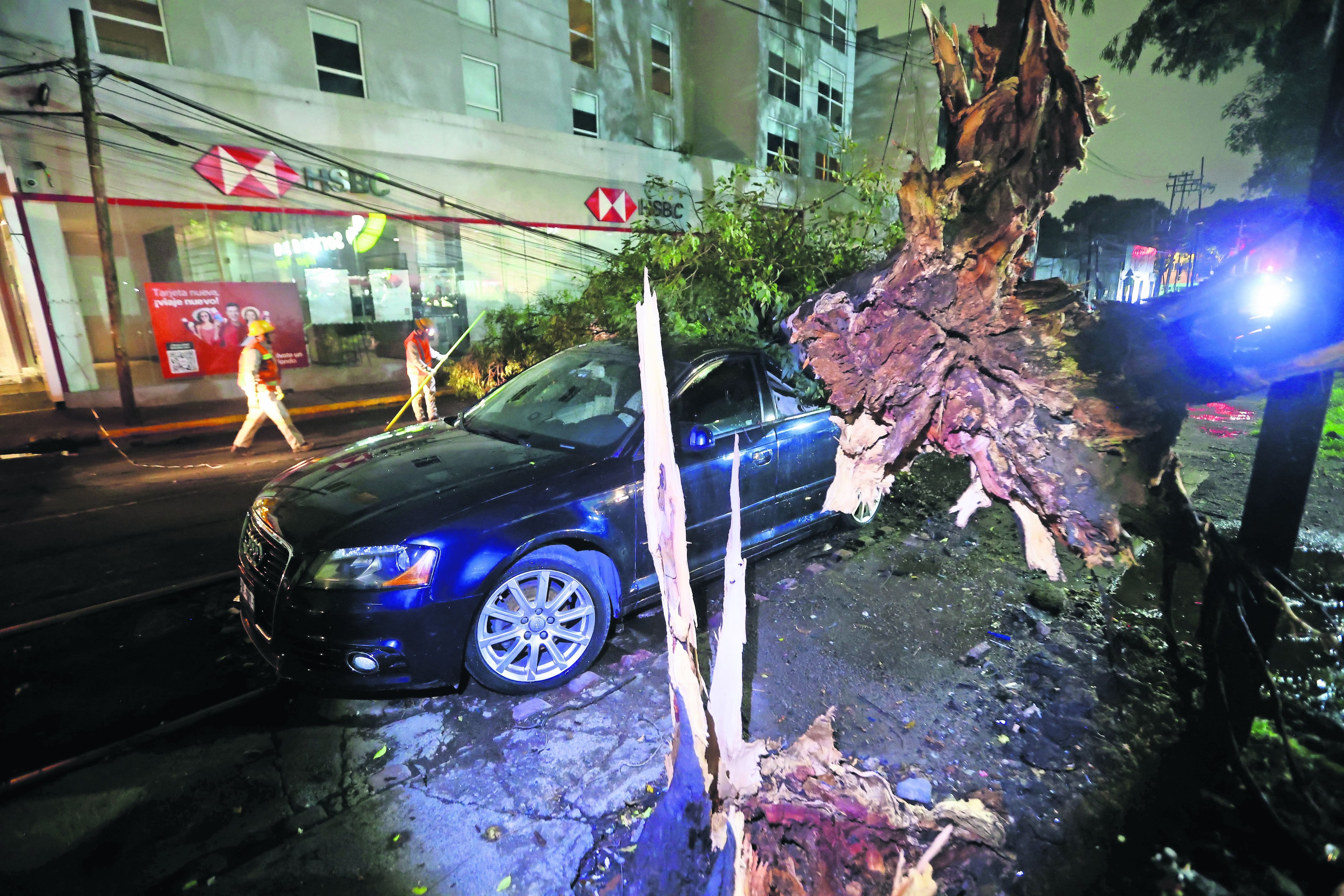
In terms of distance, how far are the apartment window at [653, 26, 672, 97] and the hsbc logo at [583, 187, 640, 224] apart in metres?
5.20

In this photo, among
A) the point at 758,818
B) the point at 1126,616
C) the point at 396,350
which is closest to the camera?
the point at 758,818

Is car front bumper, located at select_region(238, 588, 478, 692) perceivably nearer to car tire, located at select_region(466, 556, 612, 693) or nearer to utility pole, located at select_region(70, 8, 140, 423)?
car tire, located at select_region(466, 556, 612, 693)

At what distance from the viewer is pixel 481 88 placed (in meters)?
16.2

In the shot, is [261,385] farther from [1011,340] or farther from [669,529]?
[1011,340]

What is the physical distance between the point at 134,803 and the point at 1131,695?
4.73 m

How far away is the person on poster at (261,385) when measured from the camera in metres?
8.25

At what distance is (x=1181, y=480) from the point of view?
2.59 meters

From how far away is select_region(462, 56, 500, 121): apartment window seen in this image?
15.9 meters

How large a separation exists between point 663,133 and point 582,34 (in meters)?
3.96

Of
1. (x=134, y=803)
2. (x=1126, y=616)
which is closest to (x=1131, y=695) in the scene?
(x=1126, y=616)

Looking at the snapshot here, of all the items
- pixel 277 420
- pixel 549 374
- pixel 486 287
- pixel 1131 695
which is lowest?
pixel 1131 695

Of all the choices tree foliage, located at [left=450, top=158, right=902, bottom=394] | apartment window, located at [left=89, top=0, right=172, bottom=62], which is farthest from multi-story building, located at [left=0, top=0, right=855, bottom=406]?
tree foliage, located at [left=450, top=158, right=902, bottom=394]

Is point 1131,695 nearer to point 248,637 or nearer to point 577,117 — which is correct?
point 248,637

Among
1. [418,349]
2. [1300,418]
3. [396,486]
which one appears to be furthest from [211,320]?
[1300,418]
